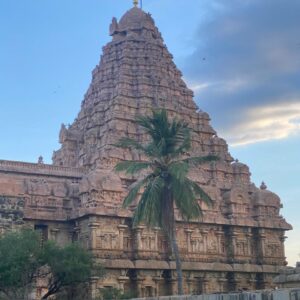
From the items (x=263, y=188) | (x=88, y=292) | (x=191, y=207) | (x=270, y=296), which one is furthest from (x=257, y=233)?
(x=270, y=296)

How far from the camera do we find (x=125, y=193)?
44.6m

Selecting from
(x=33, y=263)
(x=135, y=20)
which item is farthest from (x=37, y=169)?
(x=135, y=20)

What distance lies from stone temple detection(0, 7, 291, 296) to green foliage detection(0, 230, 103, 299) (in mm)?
3987

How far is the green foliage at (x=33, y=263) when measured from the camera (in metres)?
32.4

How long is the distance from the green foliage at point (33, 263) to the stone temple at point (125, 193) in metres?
3.99

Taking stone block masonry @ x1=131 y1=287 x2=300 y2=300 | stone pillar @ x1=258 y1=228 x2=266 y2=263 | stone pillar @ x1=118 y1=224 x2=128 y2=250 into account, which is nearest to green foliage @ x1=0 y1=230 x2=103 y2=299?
stone pillar @ x1=118 y1=224 x2=128 y2=250

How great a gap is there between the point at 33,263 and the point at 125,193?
12.6m

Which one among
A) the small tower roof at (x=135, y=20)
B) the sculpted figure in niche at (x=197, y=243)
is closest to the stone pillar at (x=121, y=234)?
the sculpted figure in niche at (x=197, y=243)

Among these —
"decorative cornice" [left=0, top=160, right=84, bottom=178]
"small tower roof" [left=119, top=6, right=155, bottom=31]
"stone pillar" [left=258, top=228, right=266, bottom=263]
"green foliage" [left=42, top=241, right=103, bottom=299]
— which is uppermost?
"small tower roof" [left=119, top=6, right=155, bottom=31]

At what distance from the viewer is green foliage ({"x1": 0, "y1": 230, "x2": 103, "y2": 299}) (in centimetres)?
3238

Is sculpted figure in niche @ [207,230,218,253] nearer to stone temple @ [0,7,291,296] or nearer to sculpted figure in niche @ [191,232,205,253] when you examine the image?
stone temple @ [0,7,291,296]

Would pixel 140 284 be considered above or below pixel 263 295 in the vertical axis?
above

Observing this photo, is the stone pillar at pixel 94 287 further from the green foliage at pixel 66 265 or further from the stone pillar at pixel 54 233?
the stone pillar at pixel 54 233

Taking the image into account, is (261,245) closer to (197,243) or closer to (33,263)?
(197,243)
